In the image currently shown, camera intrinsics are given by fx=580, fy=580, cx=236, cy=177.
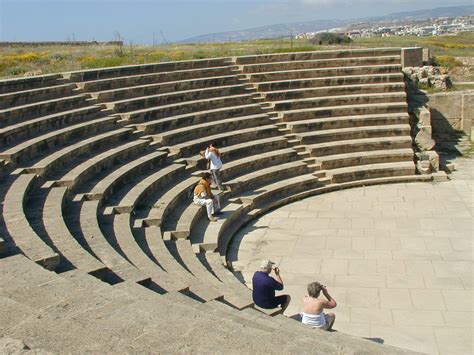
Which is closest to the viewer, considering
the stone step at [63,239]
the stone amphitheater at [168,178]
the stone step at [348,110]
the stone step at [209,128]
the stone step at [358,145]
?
the stone amphitheater at [168,178]

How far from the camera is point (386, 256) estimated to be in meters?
10.5

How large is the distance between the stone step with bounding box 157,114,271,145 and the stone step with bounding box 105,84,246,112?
117cm

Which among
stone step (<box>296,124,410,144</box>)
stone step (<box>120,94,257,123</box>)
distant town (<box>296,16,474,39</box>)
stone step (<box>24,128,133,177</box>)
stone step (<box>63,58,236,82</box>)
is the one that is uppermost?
distant town (<box>296,16,474,39</box>)

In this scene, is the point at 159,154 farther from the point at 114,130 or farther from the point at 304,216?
the point at 304,216

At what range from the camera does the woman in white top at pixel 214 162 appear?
13.1 m

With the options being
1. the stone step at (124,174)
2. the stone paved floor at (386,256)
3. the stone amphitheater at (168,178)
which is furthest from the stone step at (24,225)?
the stone paved floor at (386,256)

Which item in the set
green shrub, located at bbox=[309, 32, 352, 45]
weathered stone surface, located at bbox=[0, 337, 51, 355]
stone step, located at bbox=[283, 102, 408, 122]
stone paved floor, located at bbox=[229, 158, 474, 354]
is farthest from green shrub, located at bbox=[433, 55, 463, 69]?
weathered stone surface, located at bbox=[0, 337, 51, 355]

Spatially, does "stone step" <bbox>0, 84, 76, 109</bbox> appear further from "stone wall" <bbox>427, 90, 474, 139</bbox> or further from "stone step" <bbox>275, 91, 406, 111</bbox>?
"stone wall" <bbox>427, 90, 474, 139</bbox>

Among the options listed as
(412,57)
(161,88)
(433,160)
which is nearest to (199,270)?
(161,88)

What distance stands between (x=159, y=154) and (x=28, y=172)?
12.1 ft

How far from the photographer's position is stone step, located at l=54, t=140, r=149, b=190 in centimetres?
1082

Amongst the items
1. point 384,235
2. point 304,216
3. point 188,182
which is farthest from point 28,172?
point 384,235

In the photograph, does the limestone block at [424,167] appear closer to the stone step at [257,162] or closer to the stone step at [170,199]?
the stone step at [257,162]

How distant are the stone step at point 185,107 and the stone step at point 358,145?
268 cm
